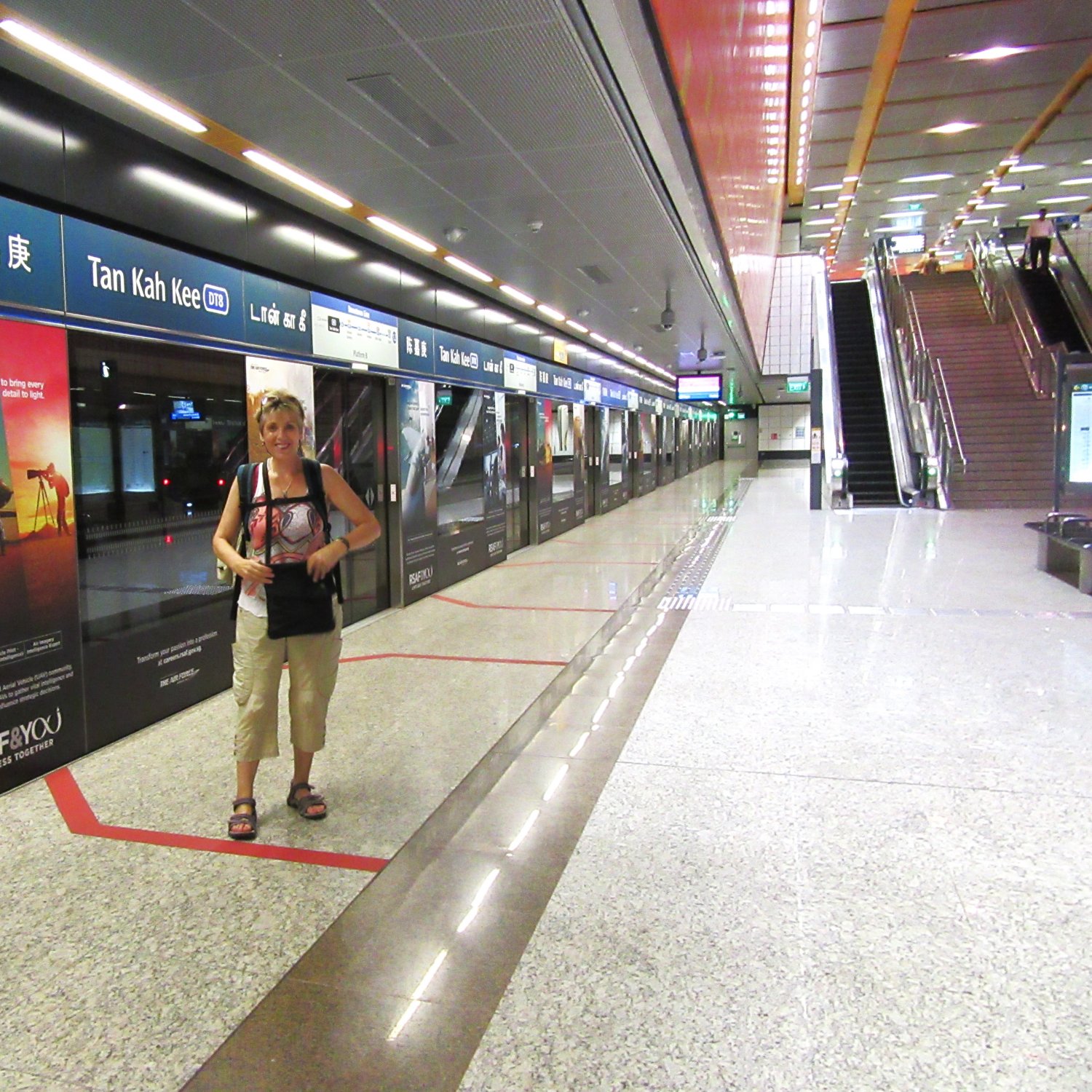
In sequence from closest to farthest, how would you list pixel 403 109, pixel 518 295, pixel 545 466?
pixel 403 109 < pixel 518 295 < pixel 545 466

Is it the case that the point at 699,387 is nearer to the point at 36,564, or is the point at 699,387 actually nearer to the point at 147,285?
the point at 147,285

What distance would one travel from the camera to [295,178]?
15.4 ft

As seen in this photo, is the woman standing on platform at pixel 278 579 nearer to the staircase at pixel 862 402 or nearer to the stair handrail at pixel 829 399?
the stair handrail at pixel 829 399

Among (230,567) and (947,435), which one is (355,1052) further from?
(947,435)

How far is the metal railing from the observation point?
13891mm

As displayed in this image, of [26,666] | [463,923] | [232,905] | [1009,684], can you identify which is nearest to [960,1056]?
[463,923]

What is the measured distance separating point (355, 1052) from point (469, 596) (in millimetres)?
5570

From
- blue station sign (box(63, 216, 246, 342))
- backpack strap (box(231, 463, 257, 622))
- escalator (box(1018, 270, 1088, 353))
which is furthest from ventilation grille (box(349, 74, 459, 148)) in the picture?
escalator (box(1018, 270, 1088, 353))

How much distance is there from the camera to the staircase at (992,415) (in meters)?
13.6

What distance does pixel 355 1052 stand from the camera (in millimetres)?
1789

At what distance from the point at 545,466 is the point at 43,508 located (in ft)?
27.9

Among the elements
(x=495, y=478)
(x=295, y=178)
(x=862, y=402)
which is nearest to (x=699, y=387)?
(x=862, y=402)

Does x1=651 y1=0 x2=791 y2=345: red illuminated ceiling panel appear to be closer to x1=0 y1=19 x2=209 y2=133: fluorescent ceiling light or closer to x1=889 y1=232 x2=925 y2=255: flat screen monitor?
x1=0 y1=19 x2=209 y2=133: fluorescent ceiling light

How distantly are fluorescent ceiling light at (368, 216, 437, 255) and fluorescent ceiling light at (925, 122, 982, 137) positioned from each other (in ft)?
51.1
